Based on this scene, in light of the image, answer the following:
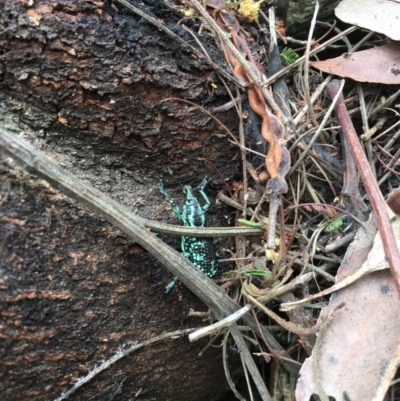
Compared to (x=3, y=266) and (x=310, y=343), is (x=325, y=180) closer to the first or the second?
(x=310, y=343)

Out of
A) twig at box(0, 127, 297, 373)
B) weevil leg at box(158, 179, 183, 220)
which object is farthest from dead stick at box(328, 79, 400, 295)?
weevil leg at box(158, 179, 183, 220)

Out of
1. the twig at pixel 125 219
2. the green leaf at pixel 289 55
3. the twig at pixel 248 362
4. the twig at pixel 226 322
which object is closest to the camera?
A: the twig at pixel 125 219

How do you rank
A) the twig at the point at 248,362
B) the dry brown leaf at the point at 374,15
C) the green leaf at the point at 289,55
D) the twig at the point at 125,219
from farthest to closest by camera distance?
the green leaf at the point at 289,55 → the dry brown leaf at the point at 374,15 → the twig at the point at 248,362 → the twig at the point at 125,219

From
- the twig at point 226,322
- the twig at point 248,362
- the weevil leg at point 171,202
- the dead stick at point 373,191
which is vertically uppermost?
the dead stick at point 373,191

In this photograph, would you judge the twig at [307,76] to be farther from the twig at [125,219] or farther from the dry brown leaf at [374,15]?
the twig at [125,219]

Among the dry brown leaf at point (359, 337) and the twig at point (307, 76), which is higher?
the twig at point (307, 76)

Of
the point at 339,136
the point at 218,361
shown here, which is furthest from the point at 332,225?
the point at 218,361

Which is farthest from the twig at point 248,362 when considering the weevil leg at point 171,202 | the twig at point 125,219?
the weevil leg at point 171,202
